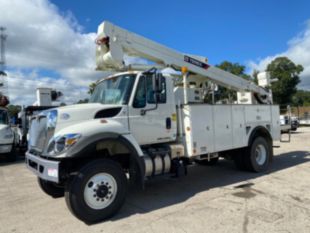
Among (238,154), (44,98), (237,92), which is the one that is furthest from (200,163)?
(44,98)

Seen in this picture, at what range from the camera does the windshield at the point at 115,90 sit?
4793 mm

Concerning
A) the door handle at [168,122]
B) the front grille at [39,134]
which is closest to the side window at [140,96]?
the door handle at [168,122]

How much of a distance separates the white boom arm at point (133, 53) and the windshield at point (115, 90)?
459 mm

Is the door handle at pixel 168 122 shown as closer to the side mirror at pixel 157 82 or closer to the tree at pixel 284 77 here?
the side mirror at pixel 157 82

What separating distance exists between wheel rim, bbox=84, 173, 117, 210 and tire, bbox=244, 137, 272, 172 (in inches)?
170

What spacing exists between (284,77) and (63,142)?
3389cm

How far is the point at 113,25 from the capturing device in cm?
515

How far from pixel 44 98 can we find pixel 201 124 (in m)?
13.6

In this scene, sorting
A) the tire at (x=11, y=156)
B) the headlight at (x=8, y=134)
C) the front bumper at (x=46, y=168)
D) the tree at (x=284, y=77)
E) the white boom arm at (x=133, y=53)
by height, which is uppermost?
the tree at (x=284, y=77)

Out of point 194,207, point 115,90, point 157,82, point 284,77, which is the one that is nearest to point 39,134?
point 115,90

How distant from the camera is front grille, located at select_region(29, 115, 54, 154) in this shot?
4.17 meters

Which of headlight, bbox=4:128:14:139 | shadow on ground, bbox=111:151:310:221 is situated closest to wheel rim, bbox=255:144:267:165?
shadow on ground, bbox=111:151:310:221

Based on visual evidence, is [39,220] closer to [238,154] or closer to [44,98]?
[238,154]

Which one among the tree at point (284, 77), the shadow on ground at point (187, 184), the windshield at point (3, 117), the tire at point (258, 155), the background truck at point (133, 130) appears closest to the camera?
the background truck at point (133, 130)
